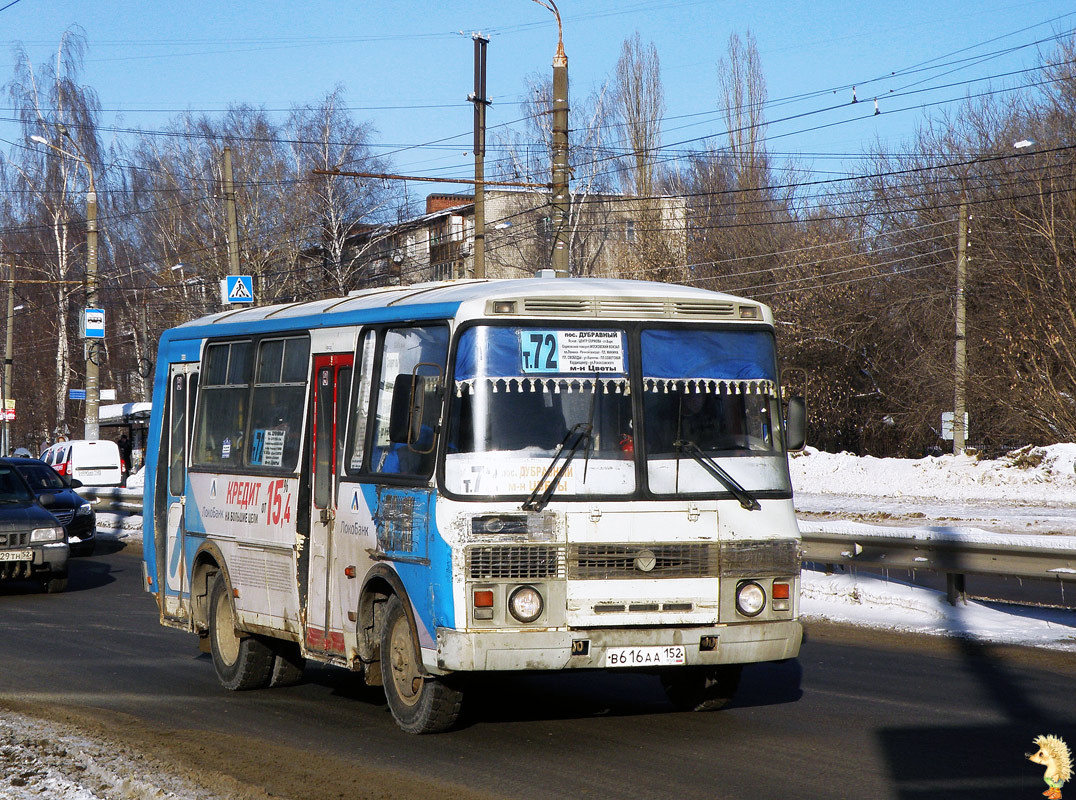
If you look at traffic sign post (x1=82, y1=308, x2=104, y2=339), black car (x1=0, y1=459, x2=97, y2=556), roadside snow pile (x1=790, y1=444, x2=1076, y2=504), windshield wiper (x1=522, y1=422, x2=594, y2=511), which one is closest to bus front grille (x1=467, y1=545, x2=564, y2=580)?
windshield wiper (x1=522, y1=422, x2=594, y2=511)

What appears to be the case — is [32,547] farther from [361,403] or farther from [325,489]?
[361,403]

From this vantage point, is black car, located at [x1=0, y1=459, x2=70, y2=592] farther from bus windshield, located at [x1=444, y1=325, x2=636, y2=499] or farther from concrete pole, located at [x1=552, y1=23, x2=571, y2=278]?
bus windshield, located at [x1=444, y1=325, x2=636, y2=499]

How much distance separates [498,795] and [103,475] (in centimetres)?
3334

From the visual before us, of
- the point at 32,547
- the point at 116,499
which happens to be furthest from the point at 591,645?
the point at 116,499

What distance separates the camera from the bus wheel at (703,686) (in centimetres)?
838

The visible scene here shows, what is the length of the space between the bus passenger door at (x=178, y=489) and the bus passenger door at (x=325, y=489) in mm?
2180

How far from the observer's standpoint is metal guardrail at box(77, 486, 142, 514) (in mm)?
26719

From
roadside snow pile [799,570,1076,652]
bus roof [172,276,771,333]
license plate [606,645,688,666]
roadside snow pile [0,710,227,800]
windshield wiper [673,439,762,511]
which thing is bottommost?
roadside snow pile [0,710,227,800]

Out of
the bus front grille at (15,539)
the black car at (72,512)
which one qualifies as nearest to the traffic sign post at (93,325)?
the black car at (72,512)

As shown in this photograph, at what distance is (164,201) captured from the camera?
196 ft

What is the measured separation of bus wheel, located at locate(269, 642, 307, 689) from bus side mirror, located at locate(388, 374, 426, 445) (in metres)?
3.04

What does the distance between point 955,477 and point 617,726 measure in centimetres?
2601

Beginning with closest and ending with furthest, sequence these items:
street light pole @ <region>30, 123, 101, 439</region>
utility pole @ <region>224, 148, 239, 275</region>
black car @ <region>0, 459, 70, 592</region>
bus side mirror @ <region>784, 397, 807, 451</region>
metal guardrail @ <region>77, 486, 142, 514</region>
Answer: bus side mirror @ <region>784, 397, 807, 451</region>, black car @ <region>0, 459, 70, 592</region>, metal guardrail @ <region>77, 486, 142, 514</region>, utility pole @ <region>224, 148, 239, 275</region>, street light pole @ <region>30, 123, 101, 439</region>

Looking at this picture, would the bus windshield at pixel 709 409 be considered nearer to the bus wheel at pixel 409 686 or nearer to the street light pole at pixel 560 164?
the bus wheel at pixel 409 686
